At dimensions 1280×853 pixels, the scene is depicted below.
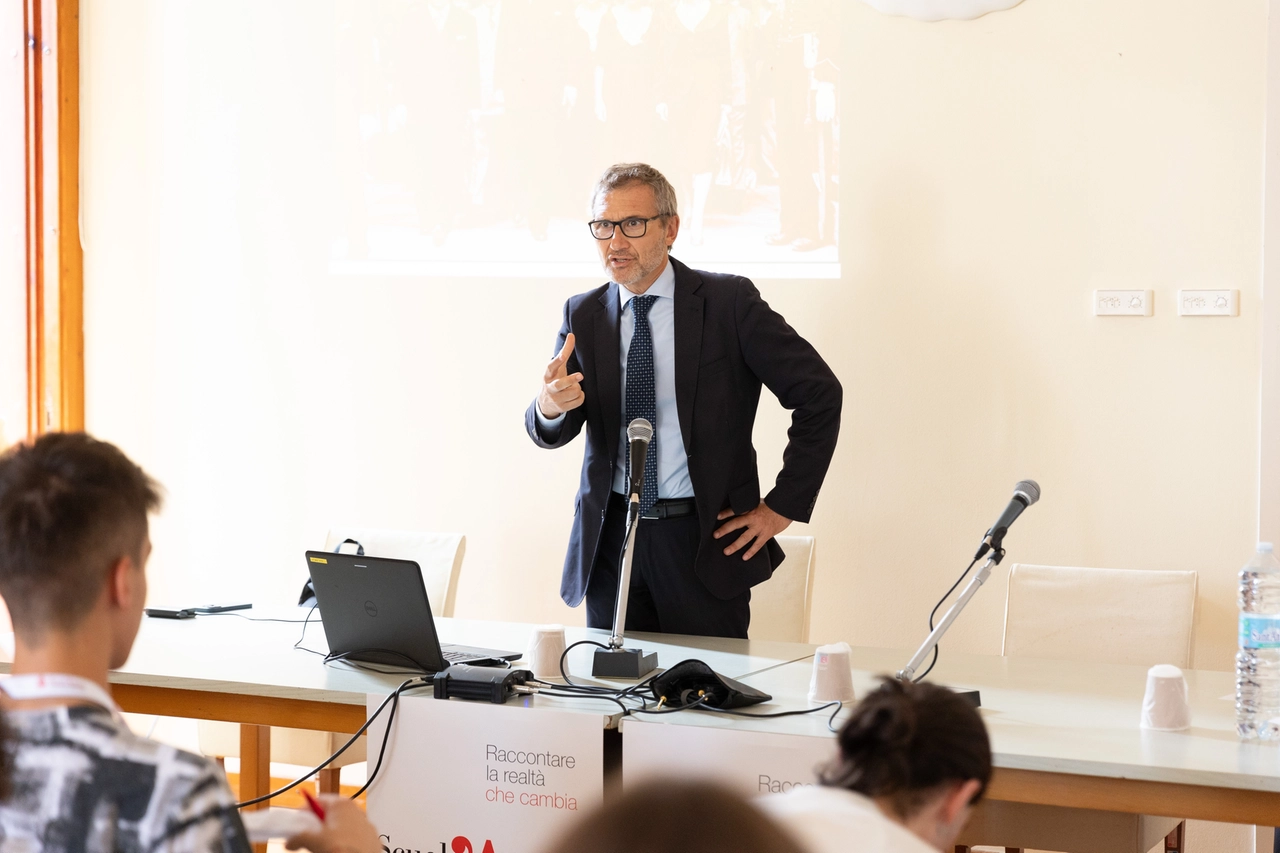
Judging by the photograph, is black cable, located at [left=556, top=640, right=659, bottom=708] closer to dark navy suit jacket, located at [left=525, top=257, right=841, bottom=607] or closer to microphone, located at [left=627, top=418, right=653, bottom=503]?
microphone, located at [left=627, top=418, right=653, bottom=503]

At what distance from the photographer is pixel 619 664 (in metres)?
2.23

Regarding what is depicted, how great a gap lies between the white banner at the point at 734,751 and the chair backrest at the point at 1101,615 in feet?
3.41

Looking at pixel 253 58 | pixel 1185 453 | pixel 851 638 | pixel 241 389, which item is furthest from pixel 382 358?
pixel 1185 453

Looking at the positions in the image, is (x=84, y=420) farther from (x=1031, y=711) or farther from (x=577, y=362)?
(x=1031, y=711)

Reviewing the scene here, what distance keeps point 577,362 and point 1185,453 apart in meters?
1.58

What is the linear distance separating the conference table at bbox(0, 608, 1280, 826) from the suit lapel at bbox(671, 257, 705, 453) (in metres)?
0.50

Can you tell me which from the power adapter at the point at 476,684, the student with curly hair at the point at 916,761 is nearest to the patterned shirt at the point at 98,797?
the student with curly hair at the point at 916,761

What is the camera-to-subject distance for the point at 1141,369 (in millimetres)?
3119

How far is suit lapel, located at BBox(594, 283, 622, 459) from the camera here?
2.75 meters

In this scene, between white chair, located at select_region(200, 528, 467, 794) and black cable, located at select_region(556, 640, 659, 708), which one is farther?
white chair, located at select_region(200, 528, 467, 794)

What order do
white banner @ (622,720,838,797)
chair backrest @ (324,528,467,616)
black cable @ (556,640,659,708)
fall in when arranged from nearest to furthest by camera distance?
1. white banner @ (622,720,838,797)
2. black cable @ (556,640,659,708)
3. chair backrest @ (324,528,467,616)

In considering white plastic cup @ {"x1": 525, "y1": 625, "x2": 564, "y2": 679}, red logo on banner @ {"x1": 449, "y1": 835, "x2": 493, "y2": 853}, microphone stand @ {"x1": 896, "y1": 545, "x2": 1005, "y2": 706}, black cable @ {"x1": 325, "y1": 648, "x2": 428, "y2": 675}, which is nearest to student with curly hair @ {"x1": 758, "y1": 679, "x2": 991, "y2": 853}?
microphone stand @ {"x1": 896, "y1": 545, "x2": 1005, "y2": 706}

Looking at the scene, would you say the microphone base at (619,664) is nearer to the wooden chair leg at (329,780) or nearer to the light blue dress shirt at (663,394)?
the light blue dress shirt at (663,394)

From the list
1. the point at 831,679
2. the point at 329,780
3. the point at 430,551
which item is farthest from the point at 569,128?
the point at 831,679
